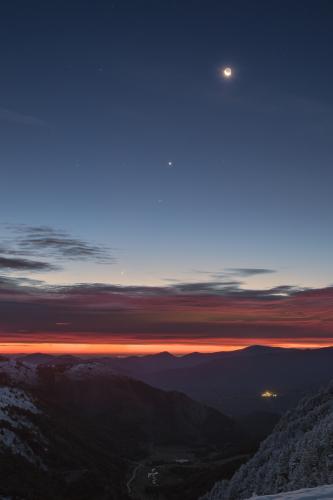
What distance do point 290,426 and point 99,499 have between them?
50.2 meters

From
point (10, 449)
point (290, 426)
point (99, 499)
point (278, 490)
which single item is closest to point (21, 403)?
point (10, 449)

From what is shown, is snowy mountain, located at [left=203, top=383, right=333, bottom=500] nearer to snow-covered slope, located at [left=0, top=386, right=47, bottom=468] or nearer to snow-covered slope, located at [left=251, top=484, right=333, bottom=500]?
snow-covered slope, located at [left=251, top=484, right=333, bottom=500]

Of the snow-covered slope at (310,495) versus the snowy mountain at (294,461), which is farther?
the snowy mountain at (294,461)

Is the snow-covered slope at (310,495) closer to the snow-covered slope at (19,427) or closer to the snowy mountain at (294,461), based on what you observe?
the snowy mountain at (294,461)

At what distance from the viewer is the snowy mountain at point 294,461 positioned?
44153 millimetres

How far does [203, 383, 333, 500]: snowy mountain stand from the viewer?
44153mm

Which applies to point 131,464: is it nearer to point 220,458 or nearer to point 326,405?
point 220,458

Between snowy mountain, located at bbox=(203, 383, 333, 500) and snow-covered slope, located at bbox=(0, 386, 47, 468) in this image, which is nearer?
snowy mountain, located at bbox=(203, 383, 333, 500)

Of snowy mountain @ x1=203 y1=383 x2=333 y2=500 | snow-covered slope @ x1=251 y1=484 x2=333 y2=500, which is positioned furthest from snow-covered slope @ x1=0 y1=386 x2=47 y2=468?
snow-covered slope @ x1=251 y1=484 x2=333 y2=500

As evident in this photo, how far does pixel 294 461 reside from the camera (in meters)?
50.6

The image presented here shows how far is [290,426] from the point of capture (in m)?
77.5

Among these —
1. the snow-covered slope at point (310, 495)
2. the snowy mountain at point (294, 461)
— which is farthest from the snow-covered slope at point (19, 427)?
the snow-covered slope at point (310, 495)

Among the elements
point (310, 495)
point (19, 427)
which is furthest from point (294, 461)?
point (19, 427)

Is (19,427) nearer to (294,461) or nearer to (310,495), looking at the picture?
(294,461)
